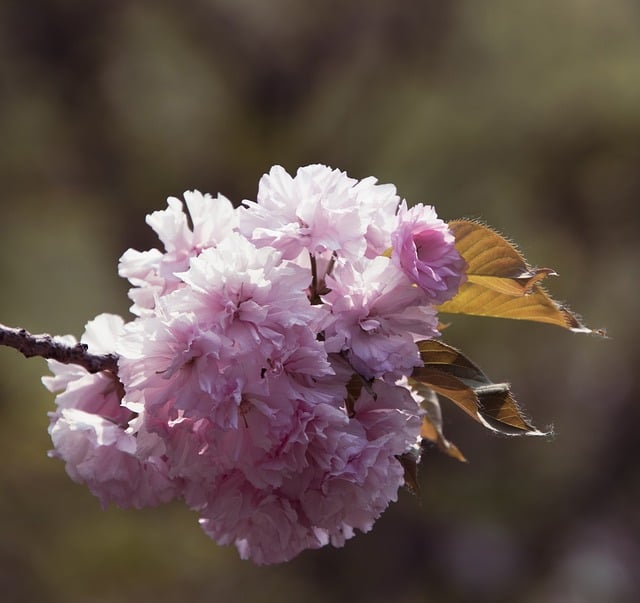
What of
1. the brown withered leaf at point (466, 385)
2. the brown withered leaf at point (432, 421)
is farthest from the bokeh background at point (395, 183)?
the brown withered leaf at point (466, 385)

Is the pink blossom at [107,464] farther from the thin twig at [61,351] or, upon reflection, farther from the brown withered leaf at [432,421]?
the brown withered leaf at [432,421]

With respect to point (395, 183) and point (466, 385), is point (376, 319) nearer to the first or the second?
point (466, 385)

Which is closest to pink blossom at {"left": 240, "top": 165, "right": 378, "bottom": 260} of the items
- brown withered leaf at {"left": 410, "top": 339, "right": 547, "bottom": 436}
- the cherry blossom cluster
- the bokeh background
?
the cherry blossom cluster

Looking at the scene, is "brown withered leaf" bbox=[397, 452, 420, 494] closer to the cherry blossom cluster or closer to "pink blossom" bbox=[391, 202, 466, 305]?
the cherry blossom cluster

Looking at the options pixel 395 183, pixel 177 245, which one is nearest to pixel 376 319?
pixel 177 245

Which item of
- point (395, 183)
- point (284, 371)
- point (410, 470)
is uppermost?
point (395, 183)

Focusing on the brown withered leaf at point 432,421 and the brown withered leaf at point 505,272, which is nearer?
the brown withered leaf at point 505,272
